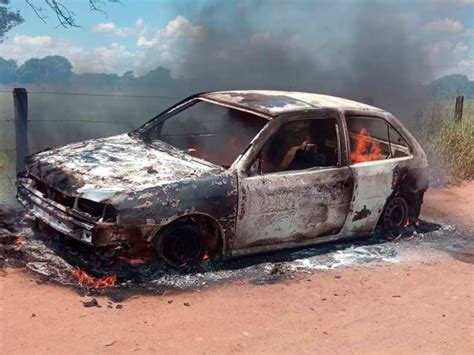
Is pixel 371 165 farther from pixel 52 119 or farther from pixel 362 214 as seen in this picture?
pixel 52 119

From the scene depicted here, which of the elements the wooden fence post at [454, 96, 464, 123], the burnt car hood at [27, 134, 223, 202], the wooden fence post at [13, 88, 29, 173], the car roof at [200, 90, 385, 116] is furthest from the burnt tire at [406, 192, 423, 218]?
the wooden fence post at [454, 96, 464, 123]

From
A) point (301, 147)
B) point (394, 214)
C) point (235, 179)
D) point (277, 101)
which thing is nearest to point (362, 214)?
point (394, 214)

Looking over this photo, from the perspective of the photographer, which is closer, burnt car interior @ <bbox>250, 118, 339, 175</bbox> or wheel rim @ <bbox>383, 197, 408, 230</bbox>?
burnt car interior @ <bbox>250, 118, 339, 175</bbox>

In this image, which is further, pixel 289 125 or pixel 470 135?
pixel 470 135

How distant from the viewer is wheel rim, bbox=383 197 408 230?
247 inches

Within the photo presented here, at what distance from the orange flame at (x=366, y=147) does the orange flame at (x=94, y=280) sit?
124 inches

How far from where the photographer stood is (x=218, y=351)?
3564mm

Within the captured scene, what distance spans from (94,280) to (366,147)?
11.8ft

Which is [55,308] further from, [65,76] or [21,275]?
[65,76]

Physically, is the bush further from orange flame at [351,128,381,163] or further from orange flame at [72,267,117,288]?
orange flame at [72,267,117,288]

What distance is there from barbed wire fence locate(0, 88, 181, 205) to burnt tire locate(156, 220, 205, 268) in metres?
2.73

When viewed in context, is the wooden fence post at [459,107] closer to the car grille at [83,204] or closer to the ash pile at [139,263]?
the ash pile at [139,263]

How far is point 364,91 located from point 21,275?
12499 millimetres

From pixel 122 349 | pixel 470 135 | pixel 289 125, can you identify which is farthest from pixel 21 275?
pixel 470 135
